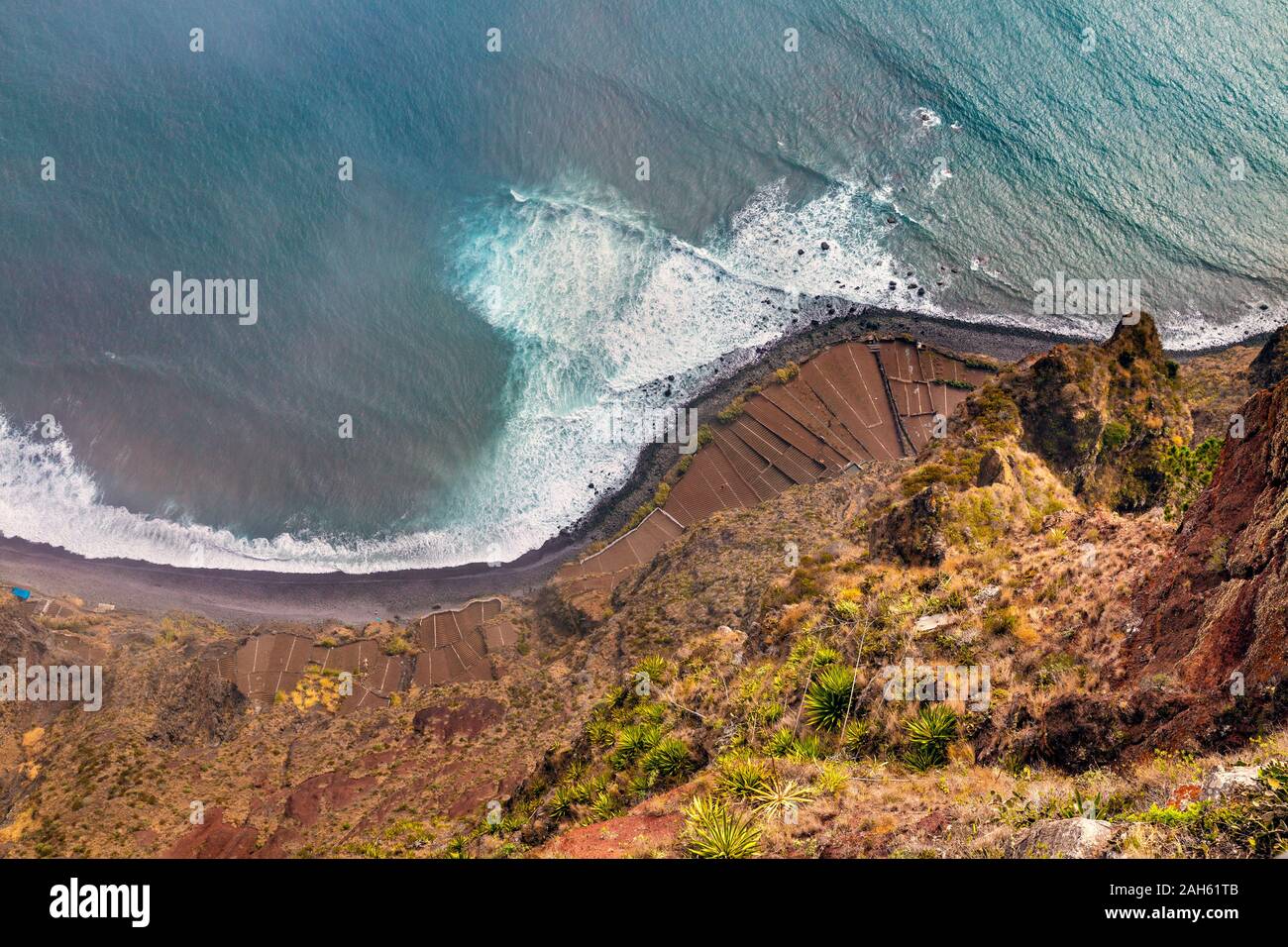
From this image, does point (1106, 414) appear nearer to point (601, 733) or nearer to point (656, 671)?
point (656, 671)

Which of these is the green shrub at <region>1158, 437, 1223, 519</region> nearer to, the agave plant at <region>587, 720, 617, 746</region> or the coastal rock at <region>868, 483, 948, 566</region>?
the coastal rock at <region>868, 483, 948, 566</region>

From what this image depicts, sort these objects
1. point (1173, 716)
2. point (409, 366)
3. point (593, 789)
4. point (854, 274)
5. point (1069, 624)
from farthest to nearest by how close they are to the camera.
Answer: point (854, 274)
point (409, 366)
point (593, 789)
point (1069, 624)
point (1173, 716)

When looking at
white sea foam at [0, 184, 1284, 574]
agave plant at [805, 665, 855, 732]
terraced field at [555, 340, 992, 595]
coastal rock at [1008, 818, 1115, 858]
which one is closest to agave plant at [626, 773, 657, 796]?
agave plant at [805, 665, 855, 732]

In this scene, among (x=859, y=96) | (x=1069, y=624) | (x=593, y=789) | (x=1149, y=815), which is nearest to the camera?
(x=1149, y=815)

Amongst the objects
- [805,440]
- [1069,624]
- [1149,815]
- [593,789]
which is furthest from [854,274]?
[1149,815]

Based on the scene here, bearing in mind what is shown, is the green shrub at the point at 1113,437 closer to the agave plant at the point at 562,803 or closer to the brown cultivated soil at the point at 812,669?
the brown cultivated soil at the point at 812,669

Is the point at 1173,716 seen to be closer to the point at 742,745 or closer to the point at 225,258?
the point at 742,745

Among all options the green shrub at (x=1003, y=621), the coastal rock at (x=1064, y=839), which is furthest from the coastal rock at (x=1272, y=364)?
the coastal rock at (x=1064, y=839)
